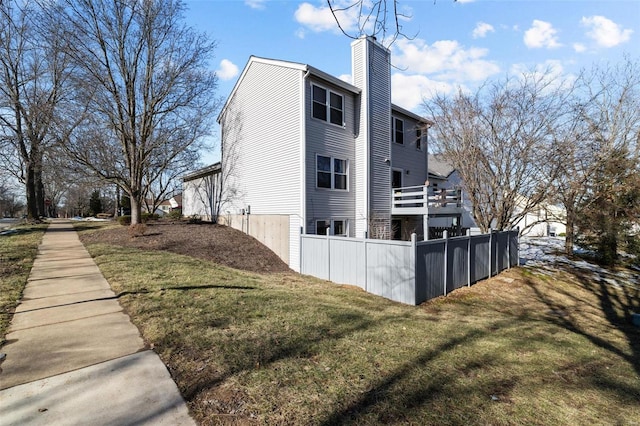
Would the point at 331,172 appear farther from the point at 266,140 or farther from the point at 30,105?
the point at 30,105

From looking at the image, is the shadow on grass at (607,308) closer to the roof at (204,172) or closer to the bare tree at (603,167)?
the bare tree at (603,167)

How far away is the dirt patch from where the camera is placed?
11484 millimetres

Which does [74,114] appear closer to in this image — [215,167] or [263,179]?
[215,167]

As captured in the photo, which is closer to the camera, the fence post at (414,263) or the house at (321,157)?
the fence post at (414,263)

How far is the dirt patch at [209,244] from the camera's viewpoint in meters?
11.5

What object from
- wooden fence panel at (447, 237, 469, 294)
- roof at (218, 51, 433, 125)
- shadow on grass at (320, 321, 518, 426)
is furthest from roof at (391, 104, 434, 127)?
shadow on grass at (320, 321, 518, 426)

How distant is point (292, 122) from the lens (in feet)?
41.3

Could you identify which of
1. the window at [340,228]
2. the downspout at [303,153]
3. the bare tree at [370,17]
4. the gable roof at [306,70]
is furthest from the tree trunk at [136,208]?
the bare tree at [370,17]

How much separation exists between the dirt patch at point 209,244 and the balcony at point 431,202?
5800 millimetres

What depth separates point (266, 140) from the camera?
14.2 meters

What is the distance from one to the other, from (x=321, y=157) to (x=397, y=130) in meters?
5.54

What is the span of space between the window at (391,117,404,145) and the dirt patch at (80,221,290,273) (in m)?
8.43

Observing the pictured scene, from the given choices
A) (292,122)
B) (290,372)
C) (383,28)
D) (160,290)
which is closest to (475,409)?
(290,372)

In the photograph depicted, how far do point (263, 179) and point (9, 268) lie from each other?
8770 millimetres
